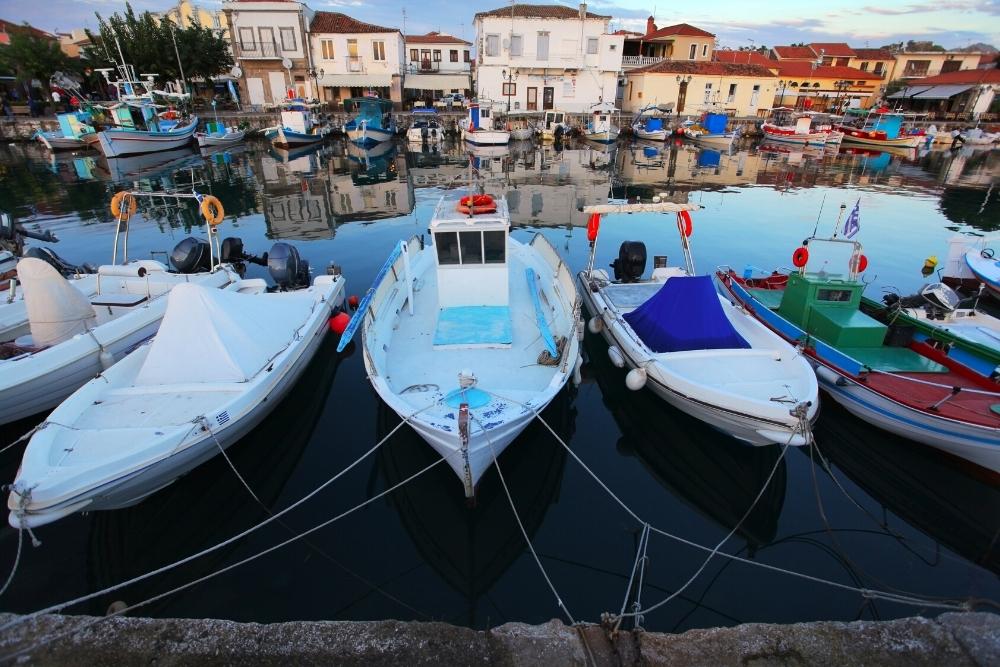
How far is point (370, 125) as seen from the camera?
4550 cm

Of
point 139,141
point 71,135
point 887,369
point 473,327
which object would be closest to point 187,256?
point 473,327

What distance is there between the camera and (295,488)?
7738 mm

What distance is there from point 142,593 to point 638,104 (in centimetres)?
6456

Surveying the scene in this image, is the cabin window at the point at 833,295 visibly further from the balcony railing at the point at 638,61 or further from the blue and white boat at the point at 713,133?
the balcony railing at the point at 638,61

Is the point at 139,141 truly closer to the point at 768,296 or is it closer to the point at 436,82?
the point at 436,82

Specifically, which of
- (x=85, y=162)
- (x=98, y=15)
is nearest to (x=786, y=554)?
(x=85, y=162)

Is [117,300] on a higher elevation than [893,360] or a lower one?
higher

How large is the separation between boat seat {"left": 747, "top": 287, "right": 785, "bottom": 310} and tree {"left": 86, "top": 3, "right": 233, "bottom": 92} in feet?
199

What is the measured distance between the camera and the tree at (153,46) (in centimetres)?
4806

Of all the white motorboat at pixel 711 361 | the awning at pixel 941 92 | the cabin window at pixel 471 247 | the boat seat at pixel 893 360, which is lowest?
the boat seat at pixel 893 360

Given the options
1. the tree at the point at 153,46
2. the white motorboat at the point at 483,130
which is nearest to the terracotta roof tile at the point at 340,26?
the tree at the point at 153,46

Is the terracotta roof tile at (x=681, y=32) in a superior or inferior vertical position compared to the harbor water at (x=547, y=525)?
superior

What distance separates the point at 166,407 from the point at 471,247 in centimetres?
591

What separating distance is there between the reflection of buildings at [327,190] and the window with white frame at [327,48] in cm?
1877
